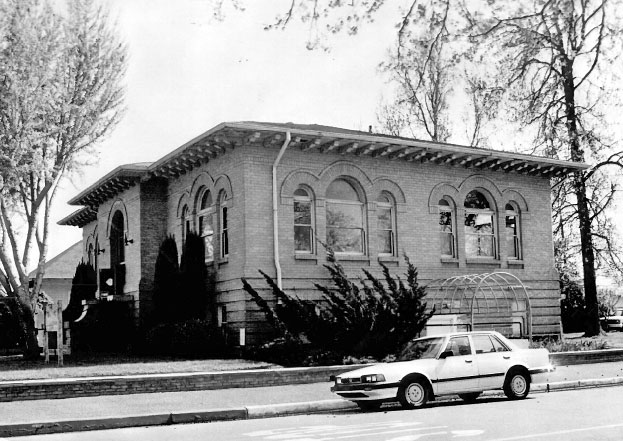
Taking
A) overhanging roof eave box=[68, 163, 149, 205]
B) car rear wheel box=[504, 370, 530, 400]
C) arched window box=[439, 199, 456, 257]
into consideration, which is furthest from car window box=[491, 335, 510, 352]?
overhanging roof eave box=[68, 163, 149, 205]

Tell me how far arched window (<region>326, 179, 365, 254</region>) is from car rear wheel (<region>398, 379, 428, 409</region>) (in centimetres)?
1050

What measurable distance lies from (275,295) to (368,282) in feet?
14.2

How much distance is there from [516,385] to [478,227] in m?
13.0

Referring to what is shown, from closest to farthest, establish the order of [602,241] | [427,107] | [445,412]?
[445,412] → [602,241] → [427,107]

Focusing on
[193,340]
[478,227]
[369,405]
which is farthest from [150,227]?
[369,405]

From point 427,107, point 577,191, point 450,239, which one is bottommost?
point 450,239

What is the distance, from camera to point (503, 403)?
586 inches

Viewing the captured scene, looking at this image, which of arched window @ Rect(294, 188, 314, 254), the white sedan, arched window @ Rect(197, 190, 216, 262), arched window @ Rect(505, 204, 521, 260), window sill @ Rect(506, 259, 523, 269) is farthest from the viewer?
arched window @ Rect(505, 204, 521, 260)

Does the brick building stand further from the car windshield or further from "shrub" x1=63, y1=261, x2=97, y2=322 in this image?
the car windshield

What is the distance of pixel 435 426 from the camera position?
11562 mm

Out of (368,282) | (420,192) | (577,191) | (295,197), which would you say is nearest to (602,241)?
(577,191)

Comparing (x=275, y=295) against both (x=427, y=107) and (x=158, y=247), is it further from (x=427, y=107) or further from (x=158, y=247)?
(x=427, y=107)

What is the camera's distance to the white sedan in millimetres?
14258

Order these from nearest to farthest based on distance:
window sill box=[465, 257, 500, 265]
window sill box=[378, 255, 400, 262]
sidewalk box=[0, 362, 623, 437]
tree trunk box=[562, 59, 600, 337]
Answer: sidewalk box=[0, 362, 623, 437] < window sill box=[378, 255, 400, 262] < window sill box=[465, 257, 500, 265] < tree trunk box=[562, 59, 600, 337]
